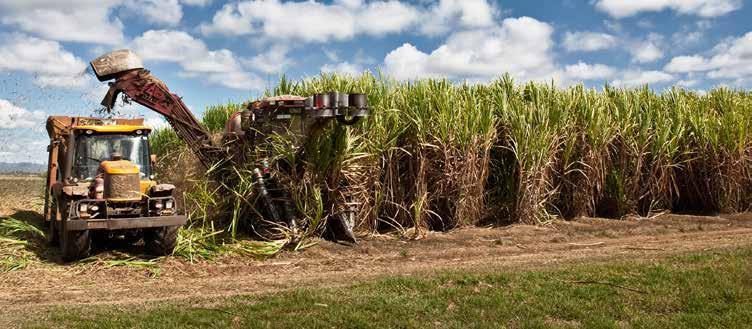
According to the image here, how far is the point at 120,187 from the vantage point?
29.7 feet

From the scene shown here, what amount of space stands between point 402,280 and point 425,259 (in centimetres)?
245

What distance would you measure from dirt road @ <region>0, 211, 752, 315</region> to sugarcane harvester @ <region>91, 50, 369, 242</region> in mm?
1028

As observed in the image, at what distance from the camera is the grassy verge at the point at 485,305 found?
5.89m

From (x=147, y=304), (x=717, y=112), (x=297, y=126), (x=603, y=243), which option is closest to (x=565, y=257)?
(x=603, y=243)

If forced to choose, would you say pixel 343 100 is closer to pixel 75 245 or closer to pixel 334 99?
pixel 334 99

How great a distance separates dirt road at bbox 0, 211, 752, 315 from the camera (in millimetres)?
7730

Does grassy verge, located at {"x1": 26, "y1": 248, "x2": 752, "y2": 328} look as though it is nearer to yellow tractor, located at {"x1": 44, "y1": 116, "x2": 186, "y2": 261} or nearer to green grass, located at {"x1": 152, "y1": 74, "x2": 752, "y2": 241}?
yellow tractor, located at {"x1": 44, "y1": 116, "x2": 186, "y2": 261}

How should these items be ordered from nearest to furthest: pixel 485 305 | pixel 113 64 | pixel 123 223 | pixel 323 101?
1. pixel 485 305
2. pixel 123 223
3. pixel 323 101
4. pixel 113 64

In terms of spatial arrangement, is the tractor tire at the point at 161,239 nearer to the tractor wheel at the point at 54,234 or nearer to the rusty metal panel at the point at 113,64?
the tractor wheel at the point at 54,234

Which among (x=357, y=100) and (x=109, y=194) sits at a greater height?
(x=357, y=100)

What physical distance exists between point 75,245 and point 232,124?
3.80 metres

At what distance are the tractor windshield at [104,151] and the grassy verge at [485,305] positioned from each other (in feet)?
11.7

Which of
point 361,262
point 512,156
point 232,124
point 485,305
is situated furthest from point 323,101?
point 512,156

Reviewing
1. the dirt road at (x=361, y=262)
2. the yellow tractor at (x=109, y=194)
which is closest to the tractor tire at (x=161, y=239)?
the yellow tractor at (x=109, y=194)
